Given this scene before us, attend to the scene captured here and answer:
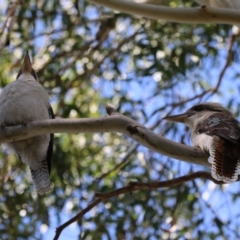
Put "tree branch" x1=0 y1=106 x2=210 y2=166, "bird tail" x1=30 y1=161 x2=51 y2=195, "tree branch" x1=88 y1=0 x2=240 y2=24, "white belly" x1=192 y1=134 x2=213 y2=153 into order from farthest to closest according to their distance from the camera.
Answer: "bird tail" x1=30 y1=161 x2=51 y2=195, "tree branch" x1=88 y1=0 x2=240 y2=24, "white belly" x1=192 y1=134 x2=213 y2=153, "tree branch" x1=0 y1=106 x2=210 y2=166

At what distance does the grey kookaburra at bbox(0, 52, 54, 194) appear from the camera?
14.0 feet

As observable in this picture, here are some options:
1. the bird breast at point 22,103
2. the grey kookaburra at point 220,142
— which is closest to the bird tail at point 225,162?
the grey kookaburra at point 220,142

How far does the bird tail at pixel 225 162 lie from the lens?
3305mm

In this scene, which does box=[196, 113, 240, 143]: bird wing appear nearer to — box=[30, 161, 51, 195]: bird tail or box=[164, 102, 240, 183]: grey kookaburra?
box=[164, 102, 240, 183]: grey kookaburra

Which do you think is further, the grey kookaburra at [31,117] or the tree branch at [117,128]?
the grey kookaburra at [31,117]

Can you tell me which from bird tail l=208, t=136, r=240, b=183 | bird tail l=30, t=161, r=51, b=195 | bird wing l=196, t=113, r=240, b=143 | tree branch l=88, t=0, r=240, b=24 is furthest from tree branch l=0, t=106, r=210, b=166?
bird tail l=30, t=161, r=51, b=195

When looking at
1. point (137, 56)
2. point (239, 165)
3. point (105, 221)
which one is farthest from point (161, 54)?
point (239, 165)

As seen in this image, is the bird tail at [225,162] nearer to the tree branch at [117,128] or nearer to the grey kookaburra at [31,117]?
the tree branch at [117,128]

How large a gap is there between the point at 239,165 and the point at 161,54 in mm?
2783

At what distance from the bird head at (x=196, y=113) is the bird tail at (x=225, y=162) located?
2.44 ft

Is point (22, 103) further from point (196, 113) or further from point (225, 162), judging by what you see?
point (225, 162)

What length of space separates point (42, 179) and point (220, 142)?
4.57ft

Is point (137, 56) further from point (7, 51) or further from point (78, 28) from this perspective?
point (7, 51)

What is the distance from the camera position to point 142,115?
6.03m
